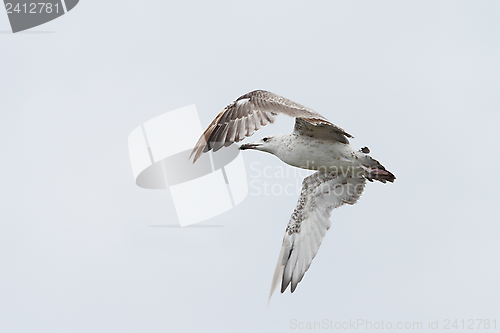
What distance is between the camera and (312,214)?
13.0 m

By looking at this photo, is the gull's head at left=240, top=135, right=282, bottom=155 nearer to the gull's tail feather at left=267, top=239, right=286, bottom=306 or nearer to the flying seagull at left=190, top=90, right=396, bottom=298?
the flying seagull at left=190, top=90, right=396, bottom=298

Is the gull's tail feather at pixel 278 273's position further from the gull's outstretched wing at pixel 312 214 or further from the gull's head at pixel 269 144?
the gull's head at pixel 269 144

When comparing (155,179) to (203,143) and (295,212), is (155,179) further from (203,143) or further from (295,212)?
(203,143)

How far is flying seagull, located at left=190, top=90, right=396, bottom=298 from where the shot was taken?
9.88m

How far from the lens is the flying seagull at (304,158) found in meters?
9.88

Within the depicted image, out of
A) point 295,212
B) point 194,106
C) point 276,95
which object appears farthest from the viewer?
point 194,106

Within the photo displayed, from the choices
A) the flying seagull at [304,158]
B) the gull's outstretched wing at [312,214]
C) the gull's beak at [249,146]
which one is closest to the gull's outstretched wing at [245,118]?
the flying seagull at [304,158]

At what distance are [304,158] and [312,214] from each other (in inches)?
69.3

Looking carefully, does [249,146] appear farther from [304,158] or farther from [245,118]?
[245,118]

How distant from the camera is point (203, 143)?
9.99 meters

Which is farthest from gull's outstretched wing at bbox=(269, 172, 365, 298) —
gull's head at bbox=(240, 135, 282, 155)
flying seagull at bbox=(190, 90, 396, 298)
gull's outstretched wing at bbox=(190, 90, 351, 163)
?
gull's outstretched wing at bbox=(190, 90, 351, 163)

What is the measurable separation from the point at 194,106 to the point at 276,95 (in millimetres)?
4079

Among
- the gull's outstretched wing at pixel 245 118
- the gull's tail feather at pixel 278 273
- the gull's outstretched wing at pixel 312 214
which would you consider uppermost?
the gull's outstretched wing at pixel 245 118

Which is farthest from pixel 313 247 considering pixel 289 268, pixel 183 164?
pixel 183 164
